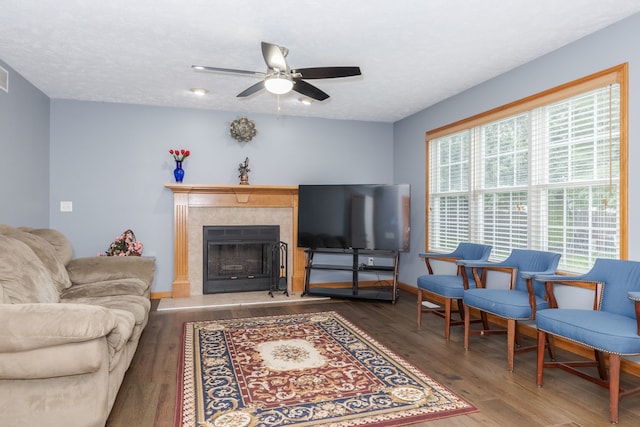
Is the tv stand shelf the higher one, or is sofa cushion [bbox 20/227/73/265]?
sofa cushion [bbox 20/227/73/265]

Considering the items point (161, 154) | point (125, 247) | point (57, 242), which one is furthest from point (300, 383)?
point (161, 154)

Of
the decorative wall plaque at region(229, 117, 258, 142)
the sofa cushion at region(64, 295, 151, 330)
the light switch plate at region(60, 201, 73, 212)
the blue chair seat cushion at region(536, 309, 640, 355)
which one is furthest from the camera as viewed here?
the decorative wall plaque at region(229, 117, 258, 142)

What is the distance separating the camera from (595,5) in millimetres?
2648

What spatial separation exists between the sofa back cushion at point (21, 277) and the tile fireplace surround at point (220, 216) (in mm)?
2405

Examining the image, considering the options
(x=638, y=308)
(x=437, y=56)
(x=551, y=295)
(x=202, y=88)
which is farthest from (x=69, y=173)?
(x=638, y=308)

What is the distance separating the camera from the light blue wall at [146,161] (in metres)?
4.87

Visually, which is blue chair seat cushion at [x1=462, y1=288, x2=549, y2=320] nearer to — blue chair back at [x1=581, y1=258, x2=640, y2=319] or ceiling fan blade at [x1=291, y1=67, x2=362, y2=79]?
blue chair back at [x1=581, y1=258, x2=640, y2=319]

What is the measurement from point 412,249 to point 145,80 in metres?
3.96

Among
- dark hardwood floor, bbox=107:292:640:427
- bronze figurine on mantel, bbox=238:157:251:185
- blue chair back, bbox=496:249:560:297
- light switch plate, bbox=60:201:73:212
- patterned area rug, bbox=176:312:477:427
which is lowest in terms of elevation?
dark hardwood floor, bbox=107:292:640:427

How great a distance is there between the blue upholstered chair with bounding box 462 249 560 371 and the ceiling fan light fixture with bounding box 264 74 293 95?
2.13 m

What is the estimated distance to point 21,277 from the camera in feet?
7.62

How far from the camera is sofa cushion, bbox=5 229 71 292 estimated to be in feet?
9.48

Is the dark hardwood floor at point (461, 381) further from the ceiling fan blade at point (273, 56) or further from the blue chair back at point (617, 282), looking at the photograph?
the ceiling fan blade at point (273, 56)

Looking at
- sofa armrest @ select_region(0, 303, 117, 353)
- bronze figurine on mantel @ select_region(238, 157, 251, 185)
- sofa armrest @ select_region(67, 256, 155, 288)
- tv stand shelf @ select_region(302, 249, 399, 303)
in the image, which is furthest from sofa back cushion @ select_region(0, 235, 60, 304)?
tv stand shelf @ select_region(302, 249, 399, 303)
